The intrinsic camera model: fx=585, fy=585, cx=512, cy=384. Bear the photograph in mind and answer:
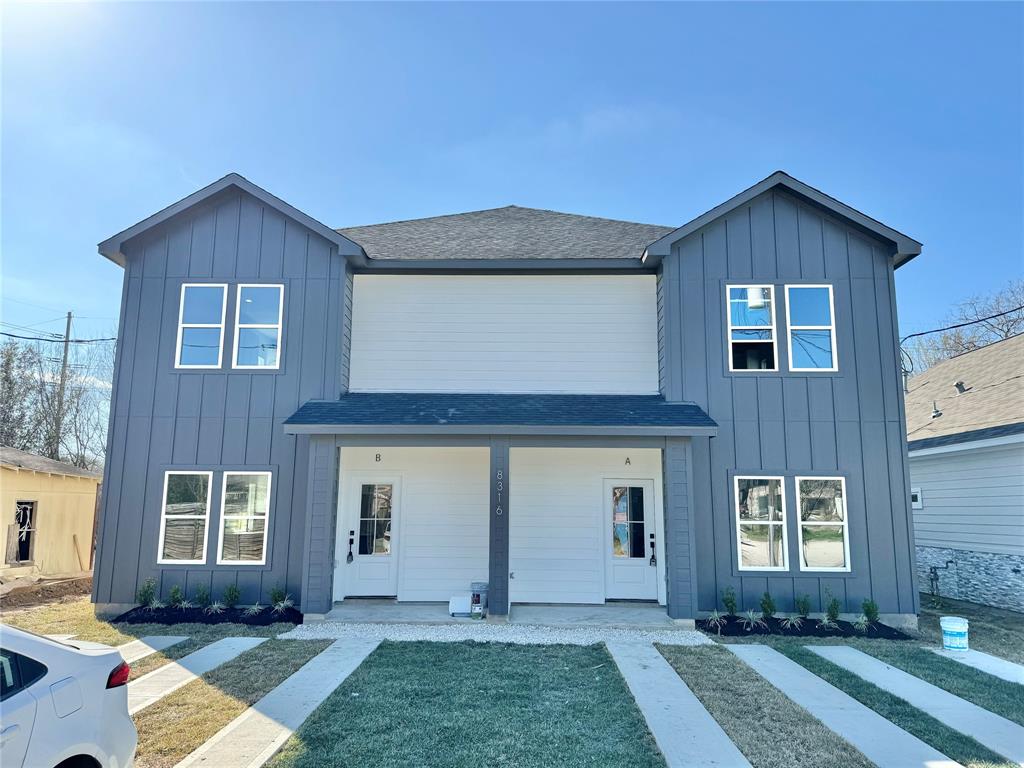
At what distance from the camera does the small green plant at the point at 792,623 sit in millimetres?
8371

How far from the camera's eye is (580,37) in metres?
12.5

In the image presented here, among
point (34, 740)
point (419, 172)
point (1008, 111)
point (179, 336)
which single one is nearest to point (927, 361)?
point (1008, 111)

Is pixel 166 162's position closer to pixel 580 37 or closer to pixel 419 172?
pixel 419 172

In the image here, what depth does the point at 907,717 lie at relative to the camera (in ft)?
17.1

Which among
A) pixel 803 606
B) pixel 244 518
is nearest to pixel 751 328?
pixel 803 606

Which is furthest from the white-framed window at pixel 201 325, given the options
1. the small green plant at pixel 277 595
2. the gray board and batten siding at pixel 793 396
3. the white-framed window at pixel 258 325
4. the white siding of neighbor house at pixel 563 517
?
the gray board and batten siding at pixel 793 396

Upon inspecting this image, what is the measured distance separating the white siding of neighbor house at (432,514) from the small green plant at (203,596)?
6.44ft

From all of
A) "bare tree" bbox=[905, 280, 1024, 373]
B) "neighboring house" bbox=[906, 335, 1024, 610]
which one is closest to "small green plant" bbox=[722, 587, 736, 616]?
"neighboring house" bbox=[906, 335, 1024, 610]

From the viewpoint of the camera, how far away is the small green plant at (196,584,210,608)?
9.12 m

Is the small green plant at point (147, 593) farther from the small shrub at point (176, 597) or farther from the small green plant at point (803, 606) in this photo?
the small green plant at point (803, 606)

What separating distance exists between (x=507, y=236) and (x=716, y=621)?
802cm

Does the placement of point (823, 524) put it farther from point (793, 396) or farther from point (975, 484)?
point (975, 484)

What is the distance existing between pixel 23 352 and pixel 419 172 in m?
20.0

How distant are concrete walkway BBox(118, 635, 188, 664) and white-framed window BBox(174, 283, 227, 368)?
4.28 m
